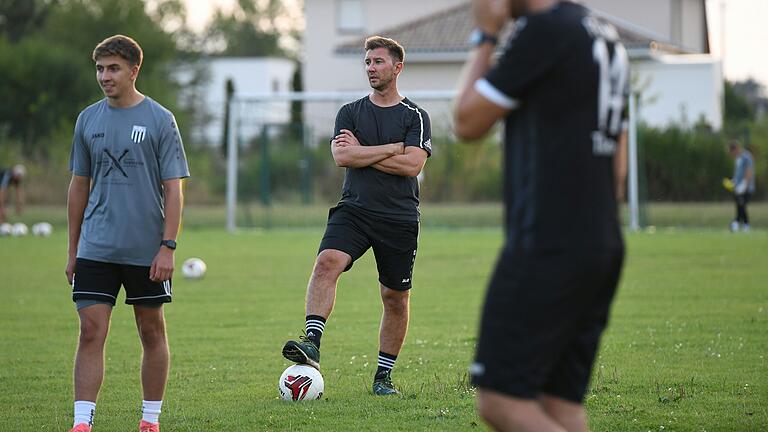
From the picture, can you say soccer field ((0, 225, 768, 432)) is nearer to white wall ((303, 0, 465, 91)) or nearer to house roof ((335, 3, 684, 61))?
house roof ((335, 3, 684, 61))

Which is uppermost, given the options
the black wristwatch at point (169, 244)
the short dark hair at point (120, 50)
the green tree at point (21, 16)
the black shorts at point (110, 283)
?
the green tree at point (21, 16)

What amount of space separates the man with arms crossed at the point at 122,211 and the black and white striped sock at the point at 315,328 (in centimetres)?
148

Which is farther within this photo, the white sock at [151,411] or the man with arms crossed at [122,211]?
the white sock at [151,411]

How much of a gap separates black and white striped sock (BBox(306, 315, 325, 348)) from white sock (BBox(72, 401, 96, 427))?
1759 millimetres

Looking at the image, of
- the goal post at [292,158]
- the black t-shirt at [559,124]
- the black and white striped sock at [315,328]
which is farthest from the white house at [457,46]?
the black t-shirt at [559,124]

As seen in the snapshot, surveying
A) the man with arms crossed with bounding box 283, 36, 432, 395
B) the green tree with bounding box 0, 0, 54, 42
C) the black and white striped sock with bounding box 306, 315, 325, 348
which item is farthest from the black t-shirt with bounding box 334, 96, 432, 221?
the green tree with bounding box 0, 0, 54, 42

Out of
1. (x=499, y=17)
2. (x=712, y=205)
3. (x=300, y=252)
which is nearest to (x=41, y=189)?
(x=300, y=252)

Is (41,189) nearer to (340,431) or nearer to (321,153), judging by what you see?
(321,153)

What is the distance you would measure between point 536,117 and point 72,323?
9235 millimetres

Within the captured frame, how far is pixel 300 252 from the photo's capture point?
72.8 feet

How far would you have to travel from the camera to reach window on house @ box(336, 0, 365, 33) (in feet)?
173

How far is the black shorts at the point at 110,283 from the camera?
6449 mm

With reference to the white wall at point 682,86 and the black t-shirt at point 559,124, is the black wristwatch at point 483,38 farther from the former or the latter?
the white wall at point 682,86

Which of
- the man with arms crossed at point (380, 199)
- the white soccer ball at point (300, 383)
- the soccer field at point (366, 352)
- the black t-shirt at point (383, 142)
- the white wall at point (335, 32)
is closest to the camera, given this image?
the soccer field at point (366, 352)
